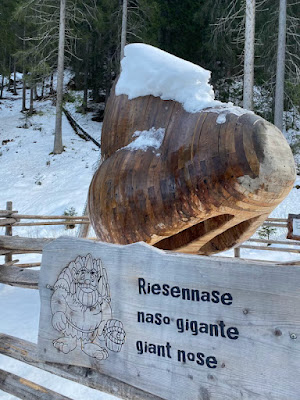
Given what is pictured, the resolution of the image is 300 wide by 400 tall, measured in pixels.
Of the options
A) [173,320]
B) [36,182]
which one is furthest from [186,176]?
[36,182]

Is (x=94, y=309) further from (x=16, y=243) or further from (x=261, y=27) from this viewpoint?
(x=261, y=27)

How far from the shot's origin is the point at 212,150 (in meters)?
2.01

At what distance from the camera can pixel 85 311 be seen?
152cm

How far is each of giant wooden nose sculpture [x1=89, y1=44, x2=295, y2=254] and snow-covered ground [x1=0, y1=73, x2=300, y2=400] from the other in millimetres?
1540

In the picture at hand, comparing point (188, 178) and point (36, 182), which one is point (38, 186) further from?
point (188, 178)

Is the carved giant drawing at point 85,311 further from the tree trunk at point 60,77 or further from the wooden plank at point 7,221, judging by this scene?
the tree trunk at point 60,77

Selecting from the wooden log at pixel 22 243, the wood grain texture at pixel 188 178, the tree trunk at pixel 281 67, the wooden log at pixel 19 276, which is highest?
the tree trunk at pixel 281 67

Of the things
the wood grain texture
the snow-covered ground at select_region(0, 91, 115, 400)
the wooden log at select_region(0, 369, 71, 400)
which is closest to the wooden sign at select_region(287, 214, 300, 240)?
the wood grain texture

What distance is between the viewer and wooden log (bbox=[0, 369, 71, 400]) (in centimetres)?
213

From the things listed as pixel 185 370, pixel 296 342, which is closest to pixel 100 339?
pixel 185 370

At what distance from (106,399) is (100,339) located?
66.1 inches

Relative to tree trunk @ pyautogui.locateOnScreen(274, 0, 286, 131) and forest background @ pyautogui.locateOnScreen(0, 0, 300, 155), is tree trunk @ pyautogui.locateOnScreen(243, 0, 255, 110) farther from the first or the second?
forest background @ pyautogui.locateOnScreen(0, 0, 300, 155)

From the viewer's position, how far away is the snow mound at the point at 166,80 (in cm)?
234

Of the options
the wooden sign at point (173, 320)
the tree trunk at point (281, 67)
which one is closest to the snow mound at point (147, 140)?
the wooden sign at point (173, 320)
